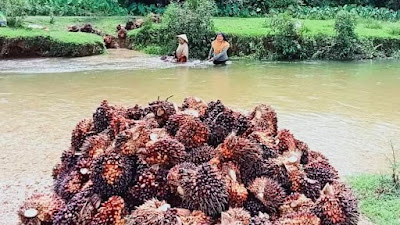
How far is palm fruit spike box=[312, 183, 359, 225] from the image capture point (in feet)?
7.20

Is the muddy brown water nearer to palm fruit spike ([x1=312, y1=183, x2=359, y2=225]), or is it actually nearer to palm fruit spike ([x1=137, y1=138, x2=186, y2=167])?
palm fruit spike ([x1=137, y1=138, x2=186, y2=167])

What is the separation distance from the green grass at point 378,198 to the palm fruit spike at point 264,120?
122 cm

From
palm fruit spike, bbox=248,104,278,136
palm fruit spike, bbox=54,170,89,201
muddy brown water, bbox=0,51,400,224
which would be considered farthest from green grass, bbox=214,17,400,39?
palm fruit spike, bbox=54,170,89,201

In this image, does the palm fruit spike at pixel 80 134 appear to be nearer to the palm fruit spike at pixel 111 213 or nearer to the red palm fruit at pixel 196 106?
the red palm fruit at pixel 196 106

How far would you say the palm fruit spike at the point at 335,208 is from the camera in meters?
2.19

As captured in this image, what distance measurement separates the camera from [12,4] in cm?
1551

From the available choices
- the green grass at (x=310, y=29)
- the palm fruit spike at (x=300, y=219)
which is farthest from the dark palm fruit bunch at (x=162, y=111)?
the green grass at (x=310, y=29)

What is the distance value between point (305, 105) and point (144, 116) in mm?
6327

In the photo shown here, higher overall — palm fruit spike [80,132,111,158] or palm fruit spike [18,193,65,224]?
palm fruit spike [80,132,111,158]

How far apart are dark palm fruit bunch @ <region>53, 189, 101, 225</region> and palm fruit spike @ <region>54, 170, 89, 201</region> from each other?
0.35ft

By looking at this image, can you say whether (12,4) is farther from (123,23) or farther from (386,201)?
(386,201)

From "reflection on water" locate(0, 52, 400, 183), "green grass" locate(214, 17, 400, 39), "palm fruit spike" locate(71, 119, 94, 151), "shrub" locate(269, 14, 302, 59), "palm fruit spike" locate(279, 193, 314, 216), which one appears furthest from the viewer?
"green grass" locate(214, 17, 400, 39)

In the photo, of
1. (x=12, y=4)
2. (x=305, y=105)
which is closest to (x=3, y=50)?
(x=12, y=4)

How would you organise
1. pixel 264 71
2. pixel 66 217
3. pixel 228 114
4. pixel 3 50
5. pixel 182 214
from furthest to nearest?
pixel 3 50
pixel 264 71
pixel 228 114
pixel 66 217
pixel 182 214
